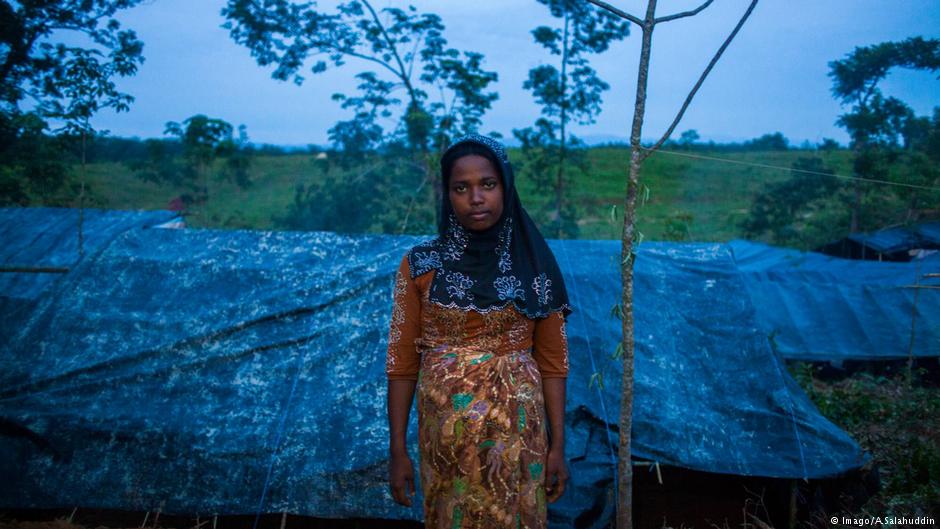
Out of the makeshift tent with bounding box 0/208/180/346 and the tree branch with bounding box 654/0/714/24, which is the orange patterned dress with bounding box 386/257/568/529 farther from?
the makeshift tent with bounding box 0/208/180/346

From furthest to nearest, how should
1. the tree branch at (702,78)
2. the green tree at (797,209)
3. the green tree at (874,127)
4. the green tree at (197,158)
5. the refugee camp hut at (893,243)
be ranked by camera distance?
the green tree at (797,209), the green tree at (197,158), the green tree at (874,127), the refugee camp hut at (893,243), the tree branch at (702,78)

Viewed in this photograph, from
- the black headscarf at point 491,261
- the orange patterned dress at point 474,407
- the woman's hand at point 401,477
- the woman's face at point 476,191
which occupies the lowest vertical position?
the woman's hand at point 401,477

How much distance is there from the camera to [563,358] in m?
2.05

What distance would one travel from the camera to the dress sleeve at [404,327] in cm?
200

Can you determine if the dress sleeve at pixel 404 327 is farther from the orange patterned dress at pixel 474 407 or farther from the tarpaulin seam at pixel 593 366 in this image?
the tarpaulin seam at pixel 593 366

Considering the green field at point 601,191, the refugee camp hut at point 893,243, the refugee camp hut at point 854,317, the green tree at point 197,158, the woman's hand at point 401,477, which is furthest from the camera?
the green field at point 601,191

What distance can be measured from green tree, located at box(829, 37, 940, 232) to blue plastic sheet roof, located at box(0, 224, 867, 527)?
7.73 m

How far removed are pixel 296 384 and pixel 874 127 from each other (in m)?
12.4

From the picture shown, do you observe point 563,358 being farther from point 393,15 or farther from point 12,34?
point 393,15

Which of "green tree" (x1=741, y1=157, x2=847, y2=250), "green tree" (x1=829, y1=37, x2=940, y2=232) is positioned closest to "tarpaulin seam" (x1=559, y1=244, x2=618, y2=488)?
"green tree" (x1=829, y1=37, x2=940, y2=232)

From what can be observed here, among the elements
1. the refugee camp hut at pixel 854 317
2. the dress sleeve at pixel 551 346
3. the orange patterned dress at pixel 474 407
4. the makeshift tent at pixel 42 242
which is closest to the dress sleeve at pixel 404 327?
the orange patterned dress at pixel 474 407

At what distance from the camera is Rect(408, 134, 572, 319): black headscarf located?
6.34ft

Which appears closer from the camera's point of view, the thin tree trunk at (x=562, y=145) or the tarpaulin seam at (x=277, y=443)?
the tarpaulin seam at (x=277, y=443)

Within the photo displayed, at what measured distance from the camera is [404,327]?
201 centimetres
